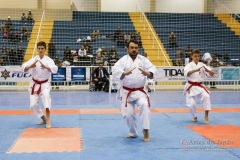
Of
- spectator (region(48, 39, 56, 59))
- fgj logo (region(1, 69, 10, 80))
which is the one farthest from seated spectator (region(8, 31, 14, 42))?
fgj logo (region(1, 69, 10, 80))

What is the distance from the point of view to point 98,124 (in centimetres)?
799

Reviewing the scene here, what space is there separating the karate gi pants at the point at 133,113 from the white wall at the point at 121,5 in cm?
2127

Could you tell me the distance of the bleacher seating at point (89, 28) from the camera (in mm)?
21516

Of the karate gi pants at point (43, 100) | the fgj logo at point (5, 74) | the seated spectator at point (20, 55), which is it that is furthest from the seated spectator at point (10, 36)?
the karate gi pants at point (43, 100)

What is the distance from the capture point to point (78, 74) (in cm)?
1691

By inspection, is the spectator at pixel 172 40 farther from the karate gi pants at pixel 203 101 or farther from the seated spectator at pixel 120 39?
the karate gi pants at pixel 203 101

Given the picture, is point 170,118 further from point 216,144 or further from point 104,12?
point 104,12

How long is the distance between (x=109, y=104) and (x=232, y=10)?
19060mm

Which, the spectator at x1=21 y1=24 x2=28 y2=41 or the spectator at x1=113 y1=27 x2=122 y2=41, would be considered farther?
the spectator at x1=113 y1=27 x2=122 y2=41

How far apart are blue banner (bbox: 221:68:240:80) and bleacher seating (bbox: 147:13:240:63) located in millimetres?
3392

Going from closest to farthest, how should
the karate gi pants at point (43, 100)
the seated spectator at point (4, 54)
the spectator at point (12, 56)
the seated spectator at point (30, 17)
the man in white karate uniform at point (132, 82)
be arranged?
the man in white karate uniform at point (132, 82) → the karate gi pants at point (43, 100) → the seated spectator at point (4, 54) → the spectator at point (12, 56) → the seated spectator at point (30, 17)

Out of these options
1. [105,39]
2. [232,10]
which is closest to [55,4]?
[105,39]

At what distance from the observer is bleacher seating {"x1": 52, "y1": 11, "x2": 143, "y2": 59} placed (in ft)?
70.6

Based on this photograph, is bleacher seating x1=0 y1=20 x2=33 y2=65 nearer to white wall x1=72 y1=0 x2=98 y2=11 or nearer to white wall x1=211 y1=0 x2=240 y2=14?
white wall x1=72 y1=0 x2=98 y2=11
